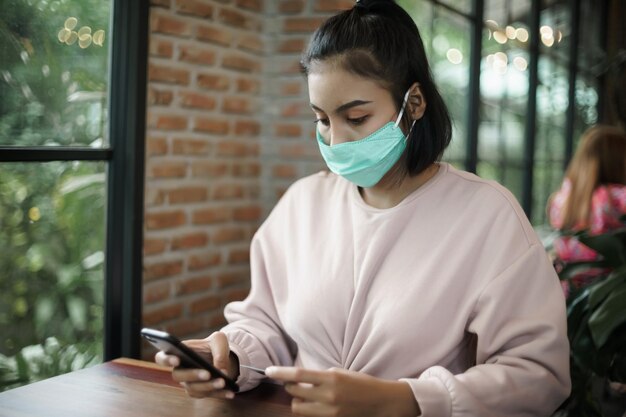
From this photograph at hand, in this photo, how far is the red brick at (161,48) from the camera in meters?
2.32

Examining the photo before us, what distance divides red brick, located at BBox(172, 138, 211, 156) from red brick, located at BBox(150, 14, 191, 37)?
0.34m

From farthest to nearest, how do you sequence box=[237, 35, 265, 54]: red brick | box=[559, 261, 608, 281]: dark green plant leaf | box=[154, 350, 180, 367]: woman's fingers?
box=[237, 35, 265, 54]: red brick, box=[559, 261, 608, 281]: dark green plant leaf, box=[154, 350, 180, 367]: woman's fingers

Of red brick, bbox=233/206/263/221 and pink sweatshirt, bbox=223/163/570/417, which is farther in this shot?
red brick, bbox=233/206/263/221

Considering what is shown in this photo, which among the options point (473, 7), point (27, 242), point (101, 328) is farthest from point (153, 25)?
point (473, 7)

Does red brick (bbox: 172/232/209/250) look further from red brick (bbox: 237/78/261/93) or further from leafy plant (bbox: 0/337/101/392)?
red brick (bbox: 237/78/261/93)

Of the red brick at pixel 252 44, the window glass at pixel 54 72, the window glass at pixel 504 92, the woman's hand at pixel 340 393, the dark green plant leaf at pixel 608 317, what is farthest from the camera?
the window glass at pixel 504 92

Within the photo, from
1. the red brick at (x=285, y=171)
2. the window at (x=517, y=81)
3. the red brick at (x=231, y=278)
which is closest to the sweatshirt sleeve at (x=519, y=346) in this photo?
the red brick at (x=231, y=278)

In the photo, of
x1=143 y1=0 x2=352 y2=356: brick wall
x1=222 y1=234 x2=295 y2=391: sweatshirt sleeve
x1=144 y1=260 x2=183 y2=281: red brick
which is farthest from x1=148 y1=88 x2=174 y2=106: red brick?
x1=222 y1=234 x2=295 y2=391: sweatshirt sleeve

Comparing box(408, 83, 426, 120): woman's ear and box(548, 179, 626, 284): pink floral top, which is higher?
box(408, 83, 426, 120): woman's ear

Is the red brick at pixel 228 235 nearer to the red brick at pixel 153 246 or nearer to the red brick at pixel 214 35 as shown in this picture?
the red brick at pixel 153 246

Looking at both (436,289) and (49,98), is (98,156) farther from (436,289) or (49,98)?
(436,289)

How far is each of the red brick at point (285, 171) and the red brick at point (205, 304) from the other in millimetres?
538

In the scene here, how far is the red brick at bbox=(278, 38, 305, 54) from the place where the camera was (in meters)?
2.85

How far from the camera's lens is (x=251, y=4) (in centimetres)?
281
